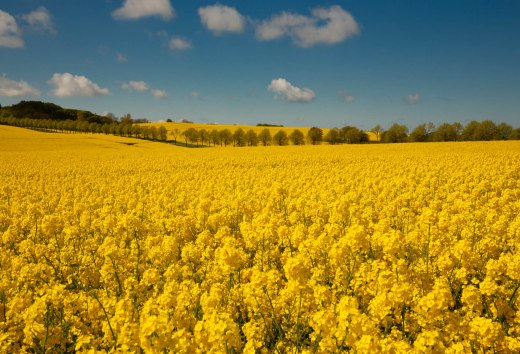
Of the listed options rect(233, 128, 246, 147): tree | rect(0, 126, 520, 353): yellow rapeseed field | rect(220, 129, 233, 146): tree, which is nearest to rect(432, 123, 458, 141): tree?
rect(233, 128, 246, 147): tree

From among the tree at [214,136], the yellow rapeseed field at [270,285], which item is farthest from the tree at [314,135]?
the yellow rapeseed field at [270,285]

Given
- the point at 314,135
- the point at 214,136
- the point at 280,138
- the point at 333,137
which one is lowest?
the point at 280,138

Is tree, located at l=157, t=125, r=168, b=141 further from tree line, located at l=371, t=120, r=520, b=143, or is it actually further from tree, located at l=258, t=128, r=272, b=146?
tree line, located at l=371, t=120, r=520, b=143

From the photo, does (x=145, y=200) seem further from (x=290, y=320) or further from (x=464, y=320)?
(x=464, y=320)

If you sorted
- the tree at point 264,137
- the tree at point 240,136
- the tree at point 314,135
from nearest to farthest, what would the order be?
the tree at point 314,135 → the tree at point 264,137 → the tree at point 240,136

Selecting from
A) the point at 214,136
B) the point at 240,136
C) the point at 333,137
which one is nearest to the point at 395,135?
the point at 333,137

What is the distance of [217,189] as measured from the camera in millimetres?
15344

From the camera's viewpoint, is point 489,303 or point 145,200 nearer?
point 489,303

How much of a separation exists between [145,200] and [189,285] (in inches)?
355

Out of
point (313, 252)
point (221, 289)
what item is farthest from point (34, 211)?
point (313, 252)

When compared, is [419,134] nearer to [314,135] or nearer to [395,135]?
[395,135]

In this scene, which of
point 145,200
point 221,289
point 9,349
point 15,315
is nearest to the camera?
point 9,349

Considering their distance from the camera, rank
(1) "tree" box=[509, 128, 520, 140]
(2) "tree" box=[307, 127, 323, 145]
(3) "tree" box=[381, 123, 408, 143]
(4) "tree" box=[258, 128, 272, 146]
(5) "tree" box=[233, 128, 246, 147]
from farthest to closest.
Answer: (5) "tree" box=[233, 128, 246, 147]
(4) "tree" box=[258, 128, 272, 146]
(2) "tree" box=[307, 127, 323, 145]
(3) "tree" box=[381, 123, 408, 143]
(1) "tree" box=[509, 128, 520, 140]

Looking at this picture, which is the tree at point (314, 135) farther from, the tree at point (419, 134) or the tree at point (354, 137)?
the tree at point (419, 134)
